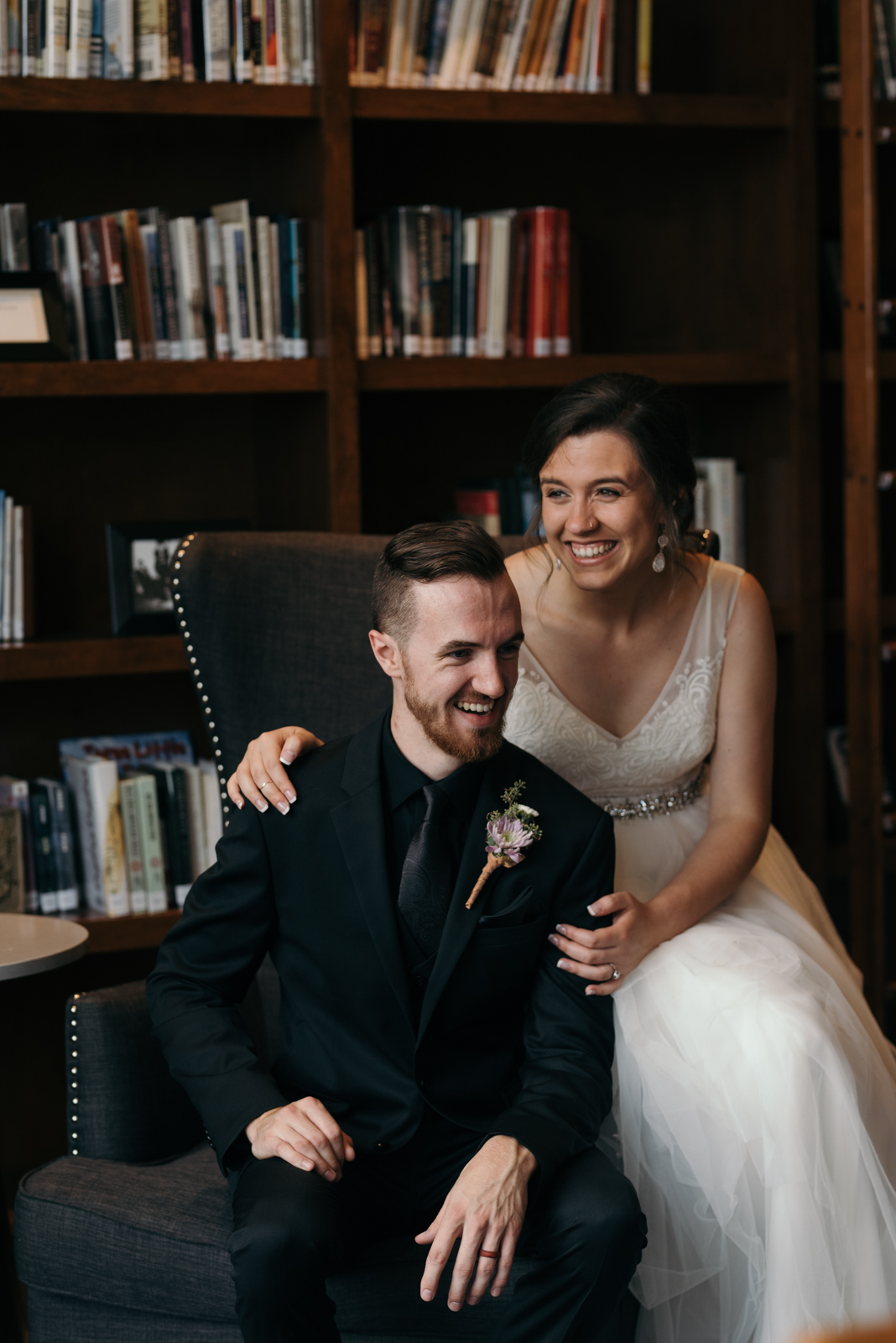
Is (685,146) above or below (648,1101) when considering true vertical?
above

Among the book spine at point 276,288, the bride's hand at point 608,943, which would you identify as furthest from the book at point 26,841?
the bride's hand at point 608,943

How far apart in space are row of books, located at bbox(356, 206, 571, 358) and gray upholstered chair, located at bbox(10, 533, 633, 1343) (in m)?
0.66

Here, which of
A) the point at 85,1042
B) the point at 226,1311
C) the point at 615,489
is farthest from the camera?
the point at 615,489

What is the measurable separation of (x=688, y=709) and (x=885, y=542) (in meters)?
1.36

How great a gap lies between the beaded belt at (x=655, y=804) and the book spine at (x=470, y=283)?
3.32 ft

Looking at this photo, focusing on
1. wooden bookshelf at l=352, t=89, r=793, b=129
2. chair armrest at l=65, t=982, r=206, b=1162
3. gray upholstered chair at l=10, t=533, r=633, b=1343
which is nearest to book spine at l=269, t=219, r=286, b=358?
wooden bookshelf at l=352, t=89, r=793, b=129

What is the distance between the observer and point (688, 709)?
6.46ft

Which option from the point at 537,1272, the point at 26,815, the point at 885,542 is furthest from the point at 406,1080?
the point at 885,542

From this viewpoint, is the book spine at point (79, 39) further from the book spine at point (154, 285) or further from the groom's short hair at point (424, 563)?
the groom's short hair at point (424, 563)

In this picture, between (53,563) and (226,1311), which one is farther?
(53,563)

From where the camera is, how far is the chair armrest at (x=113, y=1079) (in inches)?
67.1

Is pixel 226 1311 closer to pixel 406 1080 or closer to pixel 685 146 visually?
pixel 406 1080

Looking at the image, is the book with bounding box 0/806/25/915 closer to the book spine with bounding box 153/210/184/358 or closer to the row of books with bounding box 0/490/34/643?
the row of books with bounding box 0/490/34/643

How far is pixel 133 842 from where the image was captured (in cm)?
250
